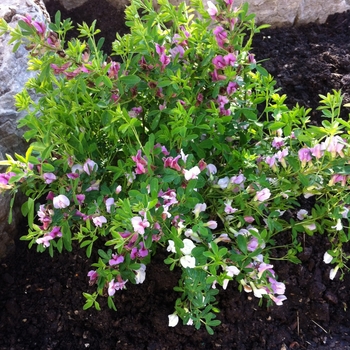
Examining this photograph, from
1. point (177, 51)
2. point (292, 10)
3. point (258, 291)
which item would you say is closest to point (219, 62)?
point (177, 51)

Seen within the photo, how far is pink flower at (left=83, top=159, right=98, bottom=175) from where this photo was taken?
1601 mm

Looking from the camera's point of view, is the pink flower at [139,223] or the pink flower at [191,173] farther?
the pink flower at [191,173]

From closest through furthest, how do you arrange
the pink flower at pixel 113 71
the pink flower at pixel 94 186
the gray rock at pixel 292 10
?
the pink flower at pixel 113 71, the pink flower at pixel 94 186, the gray rock at pixel 292 10

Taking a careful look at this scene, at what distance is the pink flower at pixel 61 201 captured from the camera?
5.03ft

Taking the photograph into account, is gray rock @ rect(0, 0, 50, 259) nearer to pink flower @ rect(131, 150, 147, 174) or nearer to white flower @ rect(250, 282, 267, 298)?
pink flower @ rect(131, 150, 147, 174)

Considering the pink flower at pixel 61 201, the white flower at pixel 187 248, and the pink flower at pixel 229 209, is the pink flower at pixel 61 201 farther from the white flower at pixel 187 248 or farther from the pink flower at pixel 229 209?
the pink flower at pixel 229 209

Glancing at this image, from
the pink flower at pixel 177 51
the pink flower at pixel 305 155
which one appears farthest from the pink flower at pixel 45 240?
the pink flower at pixel 305 155

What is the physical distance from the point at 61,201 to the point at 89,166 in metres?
0.15

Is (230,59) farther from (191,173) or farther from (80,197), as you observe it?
(80,197)

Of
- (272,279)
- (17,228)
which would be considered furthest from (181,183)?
(17,228)

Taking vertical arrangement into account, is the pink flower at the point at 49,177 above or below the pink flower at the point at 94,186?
above

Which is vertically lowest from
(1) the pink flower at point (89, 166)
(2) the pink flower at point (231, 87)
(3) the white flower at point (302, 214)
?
(3) the white flower at point (302, 214)

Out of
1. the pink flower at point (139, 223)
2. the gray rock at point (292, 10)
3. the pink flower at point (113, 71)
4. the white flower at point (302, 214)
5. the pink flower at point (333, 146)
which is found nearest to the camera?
the pink flower at point (139, 223)

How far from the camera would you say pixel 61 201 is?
1.54 meters
